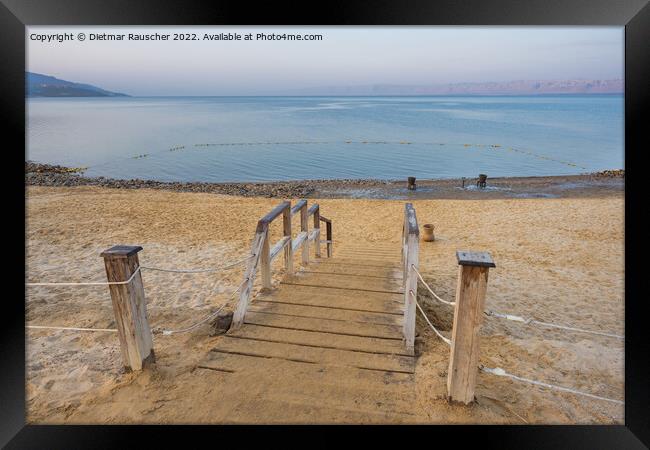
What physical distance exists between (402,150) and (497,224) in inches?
1089

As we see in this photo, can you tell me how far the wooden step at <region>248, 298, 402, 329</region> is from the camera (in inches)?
165

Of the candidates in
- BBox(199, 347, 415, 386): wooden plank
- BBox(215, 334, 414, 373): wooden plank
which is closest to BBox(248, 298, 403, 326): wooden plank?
BBox(215, 334, 414, 373): wooden plank

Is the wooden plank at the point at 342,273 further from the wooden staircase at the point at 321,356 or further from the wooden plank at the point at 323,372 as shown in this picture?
the wooden plank at the point at 323,372

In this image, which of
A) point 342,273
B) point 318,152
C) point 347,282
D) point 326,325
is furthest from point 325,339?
point 318,152

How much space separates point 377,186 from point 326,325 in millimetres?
19443

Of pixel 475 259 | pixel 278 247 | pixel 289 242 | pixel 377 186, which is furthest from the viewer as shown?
pixel 377 186

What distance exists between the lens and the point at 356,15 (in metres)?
3.27

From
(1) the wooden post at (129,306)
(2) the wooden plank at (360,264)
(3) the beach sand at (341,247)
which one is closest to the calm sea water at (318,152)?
(3) the beach sand at (341,247)

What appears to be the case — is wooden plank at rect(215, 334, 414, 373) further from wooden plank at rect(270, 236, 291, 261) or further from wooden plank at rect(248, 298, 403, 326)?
wooden plank at rect(270, 236, 291, 261)

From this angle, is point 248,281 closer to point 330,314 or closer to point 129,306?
point 330,314

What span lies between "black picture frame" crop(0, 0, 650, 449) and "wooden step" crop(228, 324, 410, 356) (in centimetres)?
85

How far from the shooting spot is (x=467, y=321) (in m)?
2.92

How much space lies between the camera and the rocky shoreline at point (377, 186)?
20328 mm

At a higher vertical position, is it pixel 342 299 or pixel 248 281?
pixel 248 281
